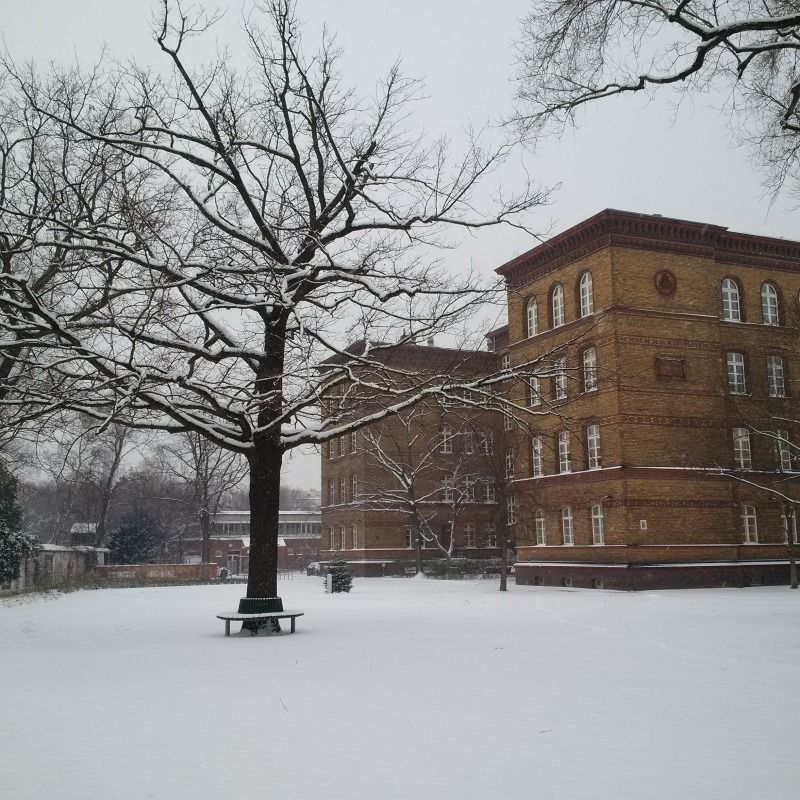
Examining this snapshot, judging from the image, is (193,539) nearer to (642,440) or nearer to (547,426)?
(547,426)

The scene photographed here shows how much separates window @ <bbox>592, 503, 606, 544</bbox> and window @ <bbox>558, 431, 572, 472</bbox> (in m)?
2.32

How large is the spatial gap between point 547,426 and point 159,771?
3115 centimetres

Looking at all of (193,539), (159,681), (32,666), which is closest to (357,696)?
(159,681)

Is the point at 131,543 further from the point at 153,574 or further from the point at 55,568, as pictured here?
the point at 55,568

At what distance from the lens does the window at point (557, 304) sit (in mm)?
34597

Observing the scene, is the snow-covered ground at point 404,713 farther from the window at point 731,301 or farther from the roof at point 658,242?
the window at point 731,301

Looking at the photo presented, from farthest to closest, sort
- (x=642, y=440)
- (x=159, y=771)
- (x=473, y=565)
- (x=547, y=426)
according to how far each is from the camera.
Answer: (x=473, y=565)
(x=547, y=426)
(x=642, y=440)
(x=159, y=771)

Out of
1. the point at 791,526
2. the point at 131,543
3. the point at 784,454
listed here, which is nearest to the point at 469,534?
the point at 131,543

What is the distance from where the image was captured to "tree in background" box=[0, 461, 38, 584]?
2920cm

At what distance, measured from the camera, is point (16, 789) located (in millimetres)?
5824

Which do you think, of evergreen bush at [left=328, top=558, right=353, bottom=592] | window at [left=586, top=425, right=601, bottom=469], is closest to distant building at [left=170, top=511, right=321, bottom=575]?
evergreen bush at [left=328, top=558, right=353, bottom=592]

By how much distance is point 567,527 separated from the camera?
33.8 metres

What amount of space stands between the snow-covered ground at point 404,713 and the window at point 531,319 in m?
20.8

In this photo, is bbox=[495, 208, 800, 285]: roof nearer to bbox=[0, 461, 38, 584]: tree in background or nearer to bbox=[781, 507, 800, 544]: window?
bbox=[781, 507, 800, 544]: window
